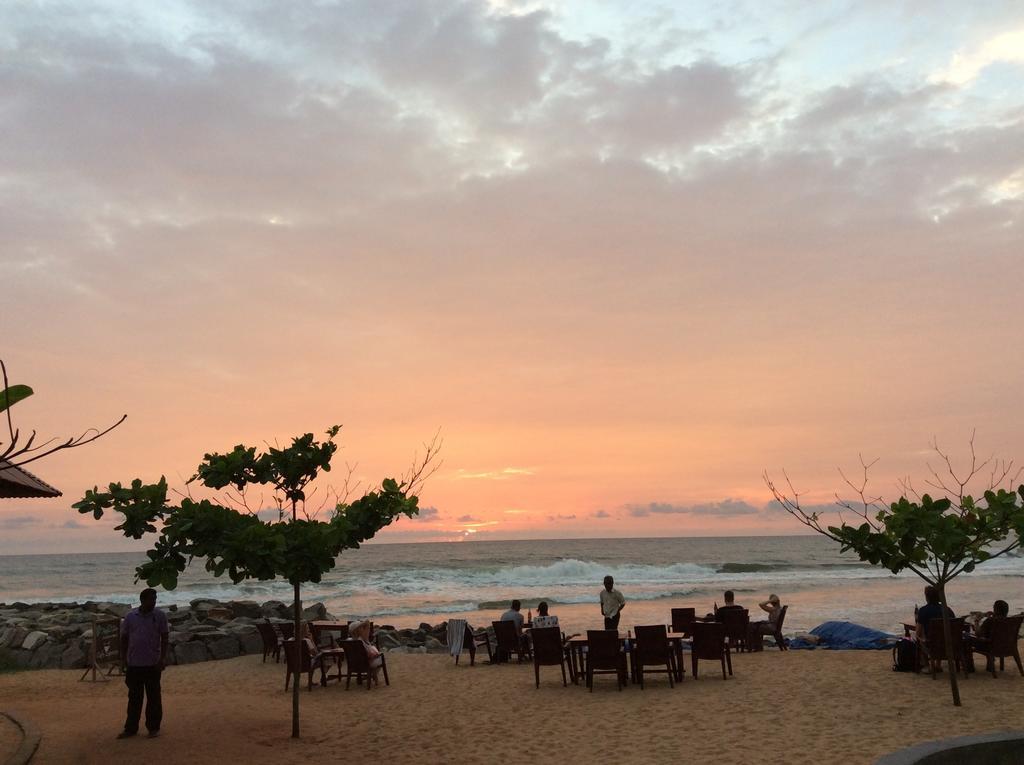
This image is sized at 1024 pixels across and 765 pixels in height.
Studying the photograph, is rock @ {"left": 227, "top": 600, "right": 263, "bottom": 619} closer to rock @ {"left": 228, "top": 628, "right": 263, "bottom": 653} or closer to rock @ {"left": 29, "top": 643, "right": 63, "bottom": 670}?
rock @ {"left": 228, "top": 628, "right": 263, "bottom": 653}

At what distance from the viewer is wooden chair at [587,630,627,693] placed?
1319 centimetres

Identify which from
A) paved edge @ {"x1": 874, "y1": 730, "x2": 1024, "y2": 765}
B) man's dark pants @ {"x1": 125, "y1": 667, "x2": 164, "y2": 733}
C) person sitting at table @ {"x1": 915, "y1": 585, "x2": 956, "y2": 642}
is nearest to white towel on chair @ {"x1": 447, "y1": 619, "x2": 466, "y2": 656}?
man's dark pants @ {"x1": 125, "y1": 667, "x2": 164, "y2": 733}

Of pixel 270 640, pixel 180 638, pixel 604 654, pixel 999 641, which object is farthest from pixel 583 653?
pixel 180 638

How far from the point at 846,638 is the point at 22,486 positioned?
15747 millimetres

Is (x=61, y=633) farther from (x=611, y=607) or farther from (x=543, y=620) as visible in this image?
(x=611, y=607)

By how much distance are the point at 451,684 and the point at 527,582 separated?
142 ft

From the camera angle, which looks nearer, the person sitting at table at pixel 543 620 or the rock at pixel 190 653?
the person sitting at table at pixel 543 620

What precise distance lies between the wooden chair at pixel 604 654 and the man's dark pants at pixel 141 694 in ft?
20.2

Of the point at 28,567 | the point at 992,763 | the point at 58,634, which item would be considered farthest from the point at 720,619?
the point at 28,567

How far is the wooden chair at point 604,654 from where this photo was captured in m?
13.2

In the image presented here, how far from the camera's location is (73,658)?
59.6 feet

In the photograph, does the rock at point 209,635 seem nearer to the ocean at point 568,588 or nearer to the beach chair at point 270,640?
the beach chair at point 270,640

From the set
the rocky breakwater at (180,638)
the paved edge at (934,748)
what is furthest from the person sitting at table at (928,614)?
the rocky breakwater at (180,638)

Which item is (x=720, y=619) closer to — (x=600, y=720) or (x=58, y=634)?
(x=600, y=720)
